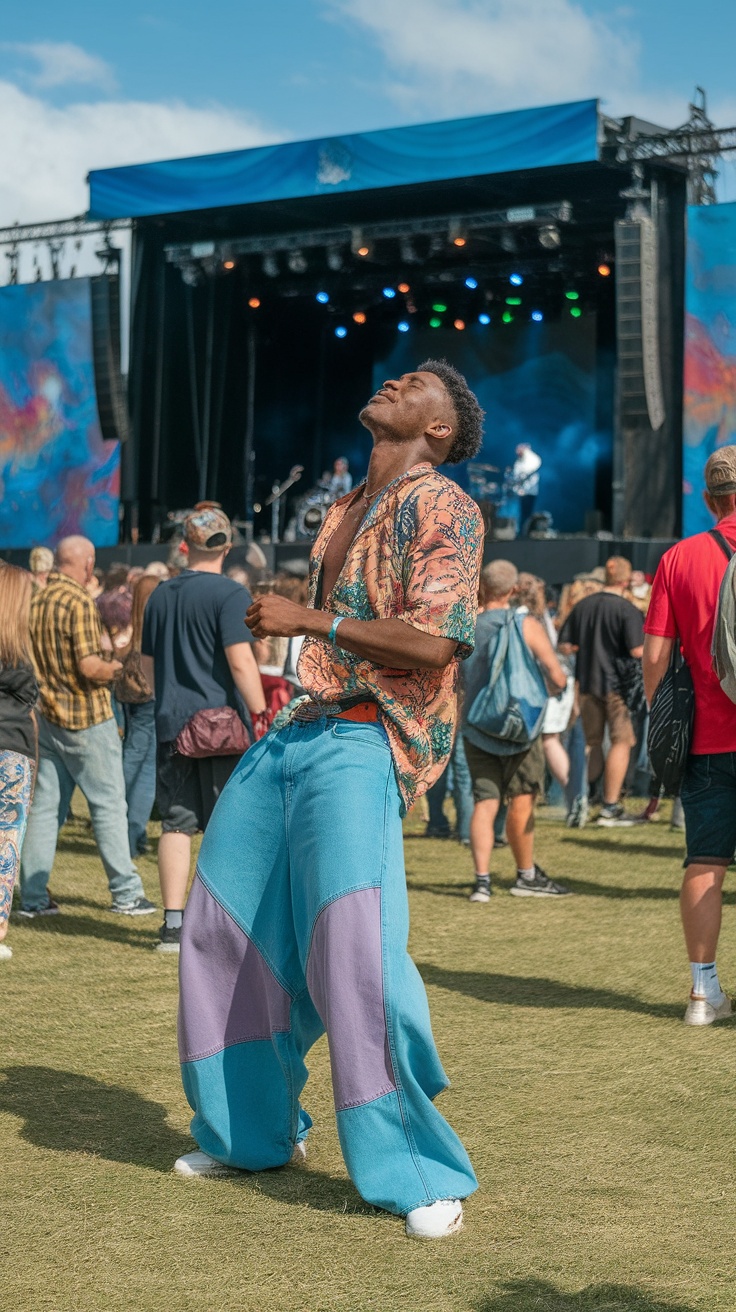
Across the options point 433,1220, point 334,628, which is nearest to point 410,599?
point 334,628

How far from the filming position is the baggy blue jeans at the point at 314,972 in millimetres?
3096

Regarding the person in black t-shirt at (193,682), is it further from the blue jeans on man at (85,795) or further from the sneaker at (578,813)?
the sneaker at (578,813)

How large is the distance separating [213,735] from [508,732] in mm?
1905

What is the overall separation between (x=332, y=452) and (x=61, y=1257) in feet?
71.3

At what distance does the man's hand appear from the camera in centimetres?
304

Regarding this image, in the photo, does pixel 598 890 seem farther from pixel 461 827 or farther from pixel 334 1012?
pixel 334 1012

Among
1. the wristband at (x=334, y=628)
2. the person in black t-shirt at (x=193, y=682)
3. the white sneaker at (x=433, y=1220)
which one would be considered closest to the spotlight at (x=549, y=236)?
the person in black t-shirt at (x=193, y=682)

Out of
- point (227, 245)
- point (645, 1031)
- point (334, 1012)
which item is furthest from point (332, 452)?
point (334, 1012)

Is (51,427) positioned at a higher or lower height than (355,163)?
lower

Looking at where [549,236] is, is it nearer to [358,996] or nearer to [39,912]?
[39,912]

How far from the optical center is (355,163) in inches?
695

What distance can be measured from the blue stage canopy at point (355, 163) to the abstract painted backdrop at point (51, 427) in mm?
2162

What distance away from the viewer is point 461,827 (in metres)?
9.37

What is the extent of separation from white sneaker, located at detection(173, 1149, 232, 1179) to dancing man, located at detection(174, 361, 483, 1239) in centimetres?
5
